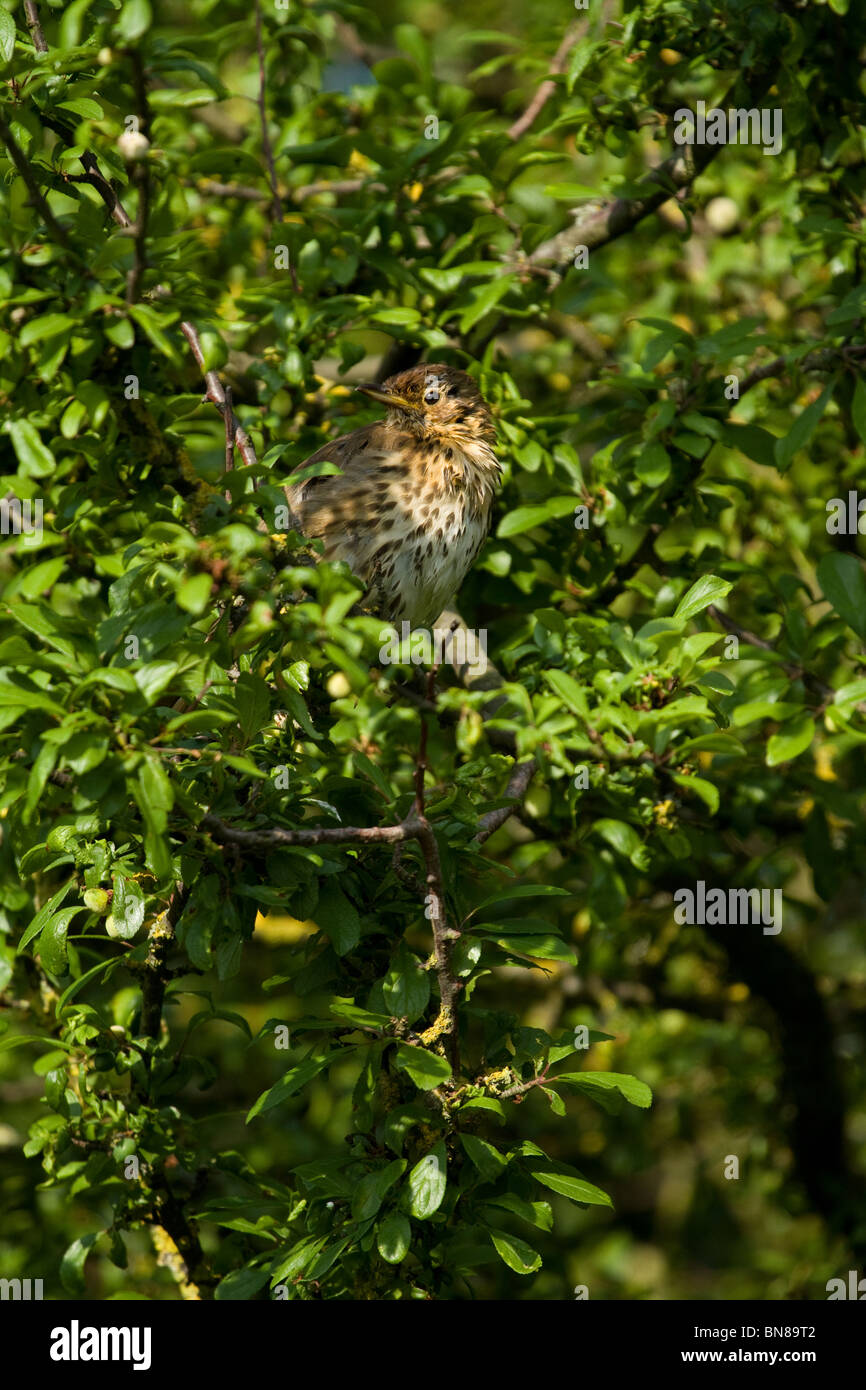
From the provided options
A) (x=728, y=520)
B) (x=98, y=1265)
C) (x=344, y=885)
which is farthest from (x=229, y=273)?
(x=98, y=1265)

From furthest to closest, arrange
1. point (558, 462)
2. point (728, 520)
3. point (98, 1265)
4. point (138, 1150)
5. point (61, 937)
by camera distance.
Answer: point (98, 1265), point (728, 520), point (558, 462), point (138, 1150), point (61, 937)

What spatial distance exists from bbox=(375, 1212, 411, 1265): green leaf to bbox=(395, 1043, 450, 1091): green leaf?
0.26 m

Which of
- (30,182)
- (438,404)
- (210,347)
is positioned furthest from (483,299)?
(30,182)

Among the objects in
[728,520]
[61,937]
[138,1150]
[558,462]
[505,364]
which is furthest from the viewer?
[728,520]

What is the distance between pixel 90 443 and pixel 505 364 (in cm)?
164

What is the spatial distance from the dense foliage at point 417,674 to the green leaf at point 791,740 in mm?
20

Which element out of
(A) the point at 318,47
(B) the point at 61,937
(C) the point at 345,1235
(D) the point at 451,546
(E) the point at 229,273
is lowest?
(C) the point at 345,1235

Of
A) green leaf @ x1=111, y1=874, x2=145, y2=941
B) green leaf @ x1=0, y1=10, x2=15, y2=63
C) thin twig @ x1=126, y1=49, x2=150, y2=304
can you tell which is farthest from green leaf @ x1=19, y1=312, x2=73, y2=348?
green leaf @ x1=111, y1=874, x2=145, y2=941

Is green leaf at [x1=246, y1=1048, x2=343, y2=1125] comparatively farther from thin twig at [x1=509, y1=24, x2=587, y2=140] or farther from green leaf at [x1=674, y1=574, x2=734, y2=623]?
thin twig at [x1=509, y1=24, x2=587, y2=140]

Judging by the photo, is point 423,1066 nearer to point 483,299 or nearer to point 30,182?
point 30,182

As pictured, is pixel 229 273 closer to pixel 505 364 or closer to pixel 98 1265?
pixel 505 364

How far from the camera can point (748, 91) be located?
376cm

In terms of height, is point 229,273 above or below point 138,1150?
above

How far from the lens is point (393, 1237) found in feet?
8.49
